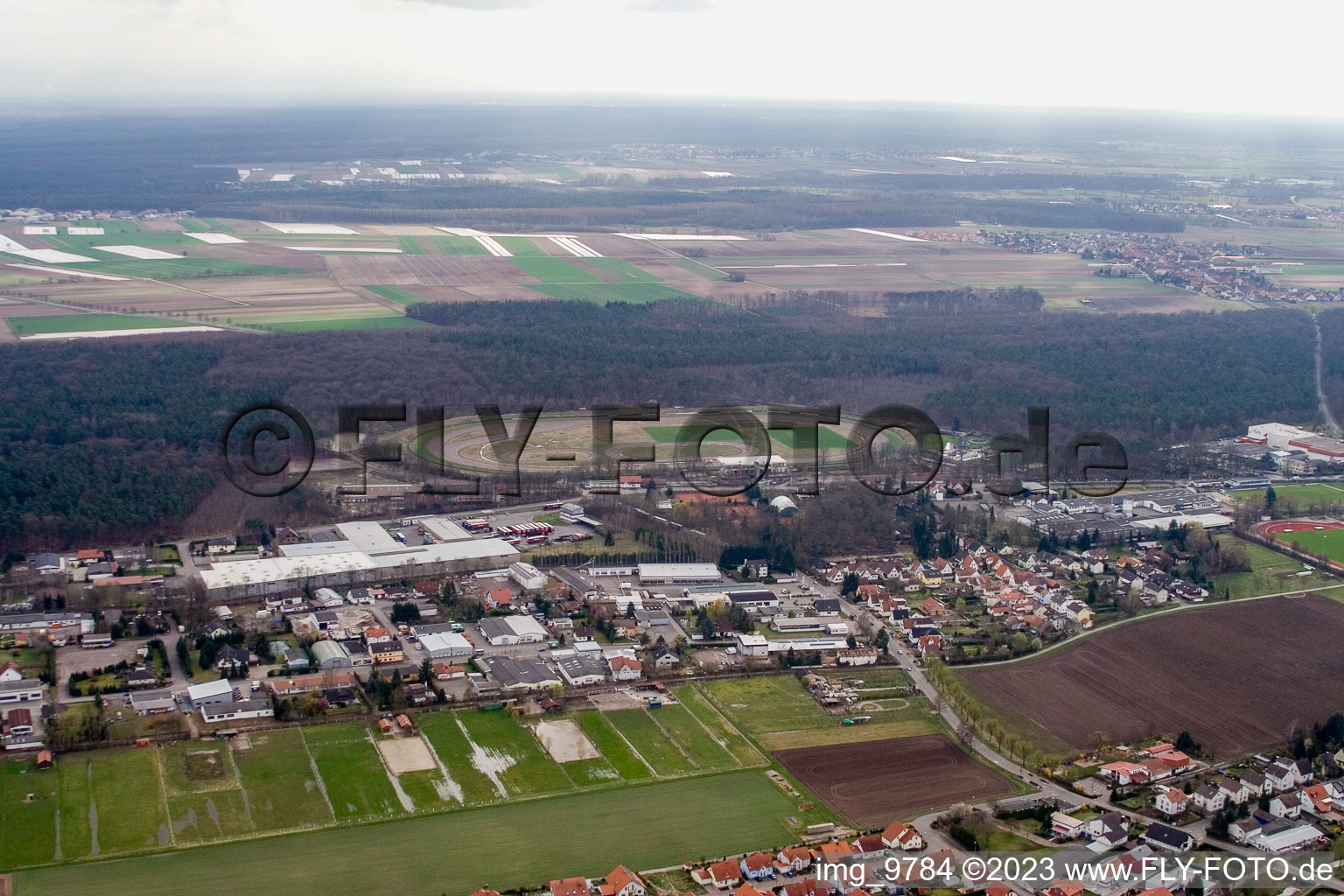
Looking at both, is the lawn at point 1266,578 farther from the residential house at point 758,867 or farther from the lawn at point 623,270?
the lawn at point 623,270

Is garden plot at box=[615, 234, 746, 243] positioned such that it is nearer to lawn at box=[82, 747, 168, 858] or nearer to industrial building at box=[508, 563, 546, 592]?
industrial building at box=[508, 563, 546, 592]

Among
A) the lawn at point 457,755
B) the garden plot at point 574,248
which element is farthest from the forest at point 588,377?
the garden plot at point 574,248

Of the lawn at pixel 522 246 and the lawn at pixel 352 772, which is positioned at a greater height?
the lawn at pixel 522 246

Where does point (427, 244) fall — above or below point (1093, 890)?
above

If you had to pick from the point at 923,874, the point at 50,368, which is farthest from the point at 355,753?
the point at 50,368

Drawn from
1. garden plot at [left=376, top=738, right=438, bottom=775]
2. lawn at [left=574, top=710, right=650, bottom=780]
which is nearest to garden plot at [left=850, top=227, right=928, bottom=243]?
lawn at [left=574, top=710, right=650, bottom=780]

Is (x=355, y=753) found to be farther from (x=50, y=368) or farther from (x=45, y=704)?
(x=50, y=368)
